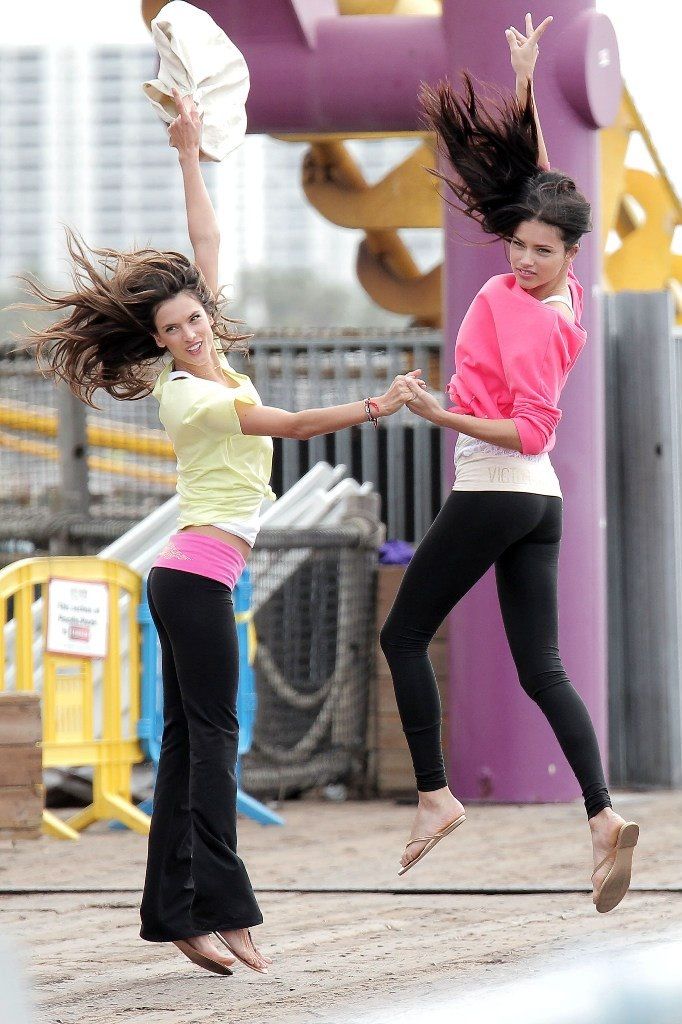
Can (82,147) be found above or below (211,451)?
above

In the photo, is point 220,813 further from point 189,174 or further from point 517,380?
point 189,174

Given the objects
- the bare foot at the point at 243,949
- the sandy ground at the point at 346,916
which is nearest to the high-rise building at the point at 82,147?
the sandy ground at the point at 346,916

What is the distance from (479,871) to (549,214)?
2.77 m

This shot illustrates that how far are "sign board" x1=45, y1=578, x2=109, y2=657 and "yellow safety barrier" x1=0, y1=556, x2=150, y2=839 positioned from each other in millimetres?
23

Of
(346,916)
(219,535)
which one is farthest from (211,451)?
(346,916)

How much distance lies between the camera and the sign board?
7.52 meters

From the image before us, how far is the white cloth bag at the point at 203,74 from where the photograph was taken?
5086mm

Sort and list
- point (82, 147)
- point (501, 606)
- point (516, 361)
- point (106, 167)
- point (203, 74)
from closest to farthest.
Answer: point (516, 361) → point (501, 606) → point (203, 74) → point (82, 147) → point (106, 167)

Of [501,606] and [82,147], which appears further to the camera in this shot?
[82,147]

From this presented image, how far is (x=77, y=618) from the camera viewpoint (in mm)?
7562

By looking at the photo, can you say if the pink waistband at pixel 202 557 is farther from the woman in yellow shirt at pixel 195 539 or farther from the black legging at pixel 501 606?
the black legging at pixel 501 606

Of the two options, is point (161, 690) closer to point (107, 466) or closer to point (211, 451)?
point (107, 466)

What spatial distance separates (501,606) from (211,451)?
924 mm

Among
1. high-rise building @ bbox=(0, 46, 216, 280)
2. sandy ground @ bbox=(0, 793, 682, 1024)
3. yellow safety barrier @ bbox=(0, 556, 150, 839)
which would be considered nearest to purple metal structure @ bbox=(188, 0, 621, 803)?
sandy ground @ bbox=(0, 793, 682, 1024)
